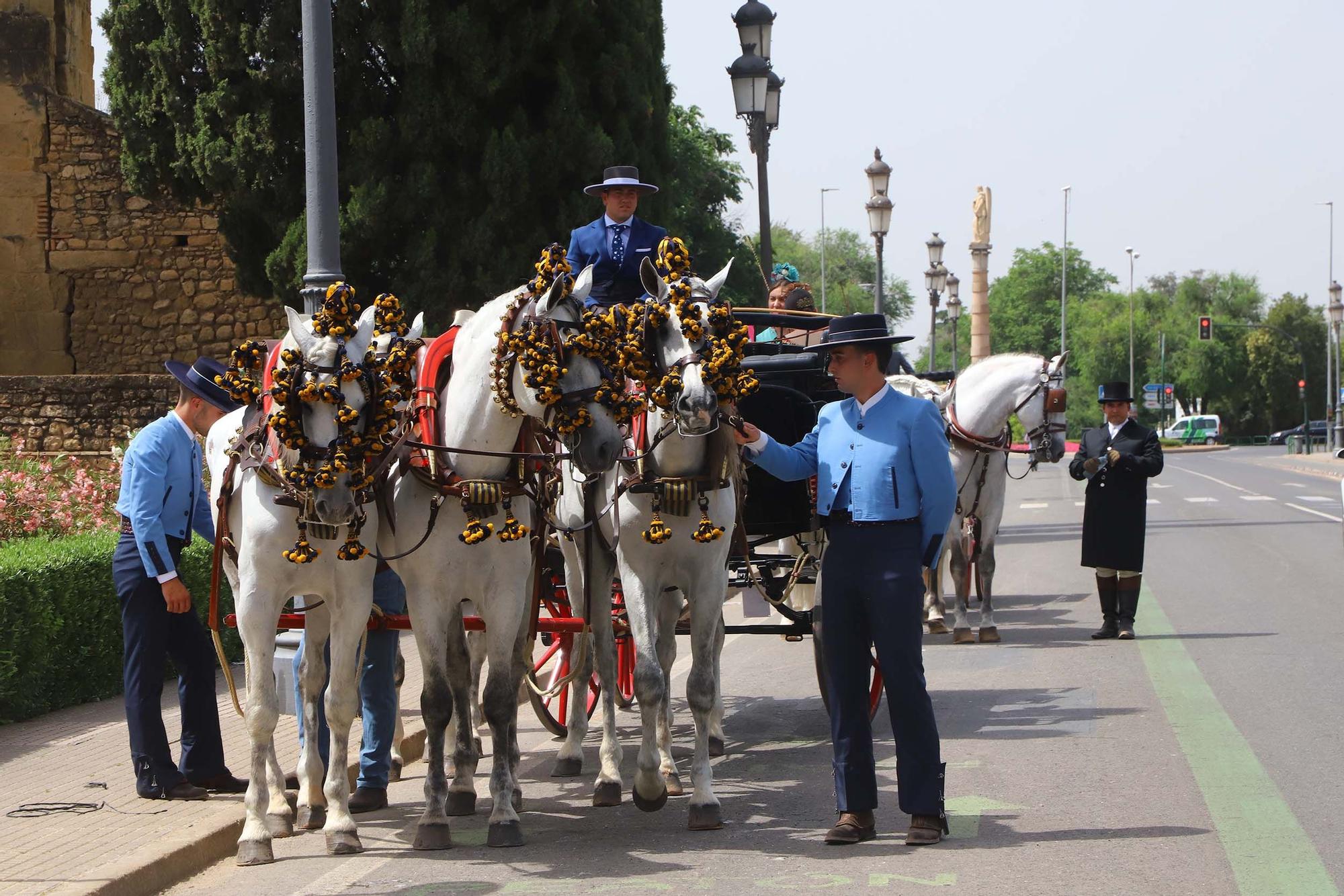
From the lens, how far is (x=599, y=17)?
19516 millimetres

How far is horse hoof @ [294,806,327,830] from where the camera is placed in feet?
23.5

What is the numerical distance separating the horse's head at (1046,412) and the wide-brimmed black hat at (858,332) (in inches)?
276

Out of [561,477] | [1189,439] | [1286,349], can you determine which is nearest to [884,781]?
[561,477]

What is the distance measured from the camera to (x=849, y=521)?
656cm

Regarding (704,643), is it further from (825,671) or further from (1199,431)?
(1199,431)

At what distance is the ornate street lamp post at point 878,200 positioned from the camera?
2569 centimetres

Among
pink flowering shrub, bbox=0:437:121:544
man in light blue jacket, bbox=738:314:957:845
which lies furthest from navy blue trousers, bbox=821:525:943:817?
pink flowering shrub, bbox=0:437:121:544

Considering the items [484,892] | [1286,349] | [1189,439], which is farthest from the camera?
[1286,349]

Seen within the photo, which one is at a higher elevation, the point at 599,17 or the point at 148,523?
the point at 599,17

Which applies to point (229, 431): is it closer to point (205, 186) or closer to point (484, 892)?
point (484, 892)

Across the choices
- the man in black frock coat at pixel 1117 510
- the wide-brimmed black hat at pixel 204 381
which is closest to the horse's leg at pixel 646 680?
the wide-brimmed black hat at pixel 204 381

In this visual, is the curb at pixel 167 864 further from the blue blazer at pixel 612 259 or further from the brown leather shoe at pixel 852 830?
the blue blazer at pixel 612 259

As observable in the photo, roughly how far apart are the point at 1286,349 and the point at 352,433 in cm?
11169

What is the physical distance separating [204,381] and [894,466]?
357cm
